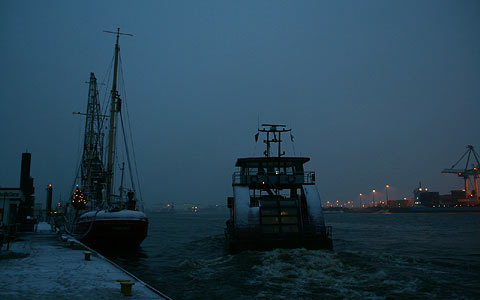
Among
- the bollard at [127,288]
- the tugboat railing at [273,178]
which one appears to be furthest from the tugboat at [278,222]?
the bollard at [127,288]

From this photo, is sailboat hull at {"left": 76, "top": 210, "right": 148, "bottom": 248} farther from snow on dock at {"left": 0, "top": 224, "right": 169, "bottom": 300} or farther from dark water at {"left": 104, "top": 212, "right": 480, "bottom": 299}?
snow on dock at {"left": 0, "top": 224, "right": 169, "bottom": 300}

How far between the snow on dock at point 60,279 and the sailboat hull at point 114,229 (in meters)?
9.62

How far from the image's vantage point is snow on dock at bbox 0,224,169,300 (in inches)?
375

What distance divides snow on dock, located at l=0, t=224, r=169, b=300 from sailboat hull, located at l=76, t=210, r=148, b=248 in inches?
379

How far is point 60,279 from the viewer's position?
11.5 m

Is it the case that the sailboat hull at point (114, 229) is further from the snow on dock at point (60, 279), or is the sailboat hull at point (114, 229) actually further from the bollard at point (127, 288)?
the bollard at point (127, 288)

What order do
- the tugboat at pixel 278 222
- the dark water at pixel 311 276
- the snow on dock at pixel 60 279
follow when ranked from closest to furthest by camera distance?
1. the snow on dock at pixel 60 279
2. the dark water at pixel 311 276
3. the tugboat at pixel 278 222

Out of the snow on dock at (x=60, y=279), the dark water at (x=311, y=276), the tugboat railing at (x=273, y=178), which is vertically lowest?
the dark water at (x=311, y=276)

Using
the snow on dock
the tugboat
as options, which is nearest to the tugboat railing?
the tugboat

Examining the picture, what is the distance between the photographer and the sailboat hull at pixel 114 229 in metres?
26.8

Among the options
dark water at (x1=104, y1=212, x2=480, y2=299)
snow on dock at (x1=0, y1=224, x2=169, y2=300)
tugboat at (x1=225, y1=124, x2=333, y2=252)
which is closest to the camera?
snow on dock at (x1=0, y1=224, x2=169, y2=300)

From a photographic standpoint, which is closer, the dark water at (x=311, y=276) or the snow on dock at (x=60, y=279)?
the snow on dock at (x=60, y=279)

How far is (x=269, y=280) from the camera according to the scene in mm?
16359

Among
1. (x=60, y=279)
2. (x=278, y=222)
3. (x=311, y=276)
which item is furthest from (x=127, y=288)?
(x=278, y=222)
